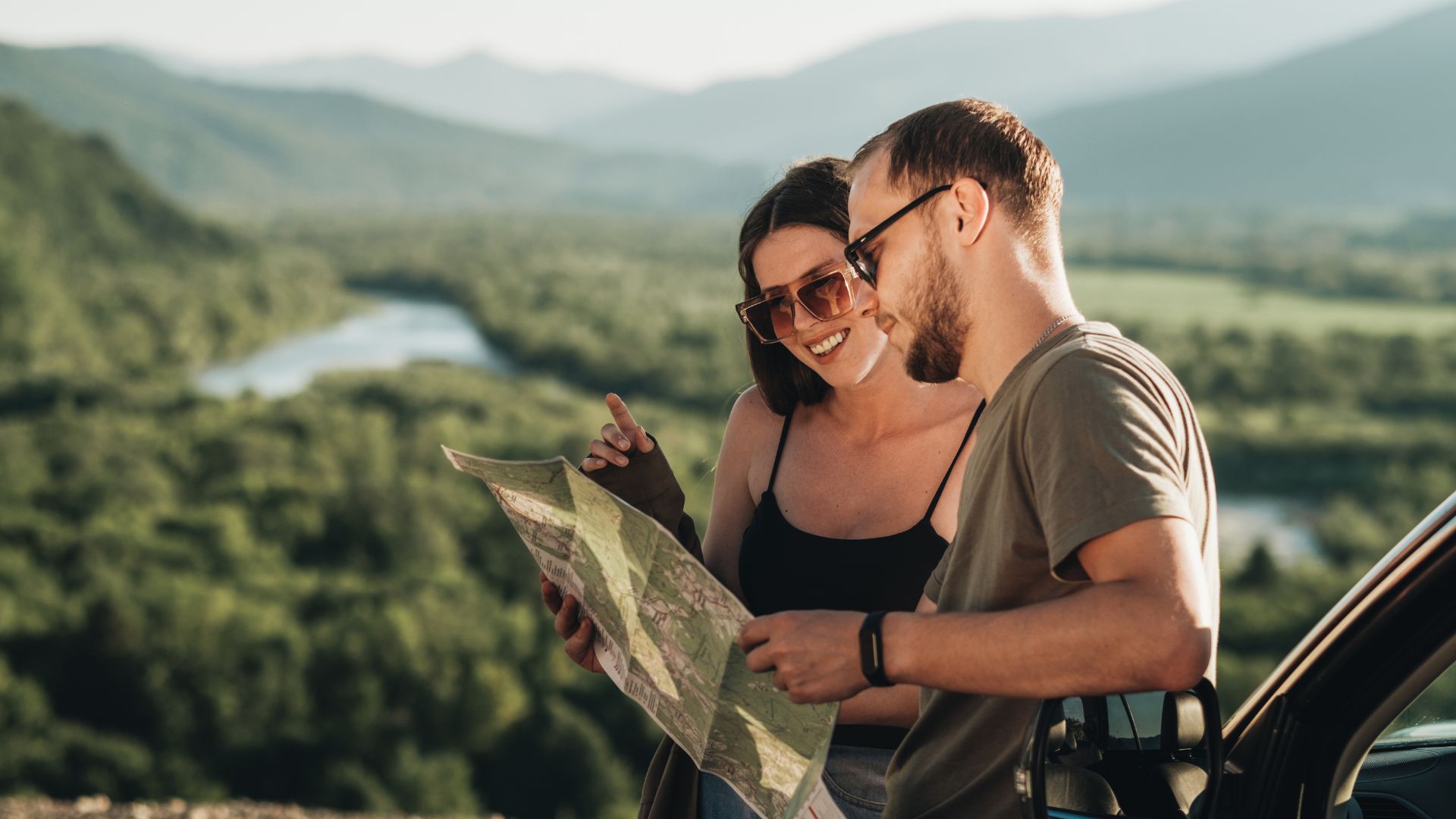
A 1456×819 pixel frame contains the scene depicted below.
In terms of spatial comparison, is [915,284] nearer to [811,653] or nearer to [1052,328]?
[1052,328]

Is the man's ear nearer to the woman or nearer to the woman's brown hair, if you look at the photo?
the woman

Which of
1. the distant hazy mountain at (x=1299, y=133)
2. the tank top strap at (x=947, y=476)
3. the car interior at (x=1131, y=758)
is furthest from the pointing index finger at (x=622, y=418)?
the distant hazy mountain at (x=1299, y=133)

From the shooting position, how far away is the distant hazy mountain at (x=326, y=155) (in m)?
92.2

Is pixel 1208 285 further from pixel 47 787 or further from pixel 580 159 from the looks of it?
pixel 580 159

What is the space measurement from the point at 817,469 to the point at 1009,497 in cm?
106

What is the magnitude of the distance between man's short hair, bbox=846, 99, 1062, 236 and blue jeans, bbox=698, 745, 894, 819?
38.7 inches

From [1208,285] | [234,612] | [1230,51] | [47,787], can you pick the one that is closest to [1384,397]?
[1208,285]

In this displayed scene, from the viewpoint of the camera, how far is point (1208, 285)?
3676 inches

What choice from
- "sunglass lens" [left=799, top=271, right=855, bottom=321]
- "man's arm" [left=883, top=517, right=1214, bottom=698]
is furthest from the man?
"sunglass lens" [left=799, top=271, right=855, bottom=321]

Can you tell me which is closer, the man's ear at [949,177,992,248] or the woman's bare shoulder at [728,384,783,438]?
the man's ear at [949,177,992,248]

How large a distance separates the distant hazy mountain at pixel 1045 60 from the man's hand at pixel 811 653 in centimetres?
14302

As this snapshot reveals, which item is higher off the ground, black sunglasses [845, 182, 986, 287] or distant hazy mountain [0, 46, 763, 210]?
black sunglasses [845, 182, 986, 287]

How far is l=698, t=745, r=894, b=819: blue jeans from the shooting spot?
6.68 feet

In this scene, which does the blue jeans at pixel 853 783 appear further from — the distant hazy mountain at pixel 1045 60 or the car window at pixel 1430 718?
the distant hazy mountain at pixel 1045 60
